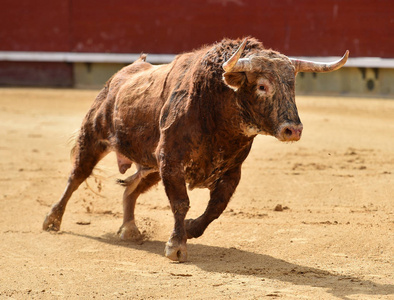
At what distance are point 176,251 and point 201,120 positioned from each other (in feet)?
2.38

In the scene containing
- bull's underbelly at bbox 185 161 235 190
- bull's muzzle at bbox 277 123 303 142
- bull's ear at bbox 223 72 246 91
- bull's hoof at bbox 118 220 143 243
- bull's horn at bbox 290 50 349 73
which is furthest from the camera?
bull's hoof at bbox 118 220 143 243

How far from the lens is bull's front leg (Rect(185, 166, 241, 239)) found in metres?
4.15

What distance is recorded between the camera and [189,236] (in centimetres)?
413

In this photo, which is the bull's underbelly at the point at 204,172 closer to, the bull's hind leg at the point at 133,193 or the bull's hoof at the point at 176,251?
the bull's hoof at the point at 176,251

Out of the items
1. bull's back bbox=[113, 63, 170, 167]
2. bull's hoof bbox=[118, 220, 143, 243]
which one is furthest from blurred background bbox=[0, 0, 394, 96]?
bull's hoof bbox=[118, 220, 143, 243]

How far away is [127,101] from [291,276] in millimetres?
1685

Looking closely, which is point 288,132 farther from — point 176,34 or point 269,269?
point 176,34

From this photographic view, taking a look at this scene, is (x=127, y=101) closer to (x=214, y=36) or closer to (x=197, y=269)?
(x=197, y=269)

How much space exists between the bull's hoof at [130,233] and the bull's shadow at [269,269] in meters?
0.10

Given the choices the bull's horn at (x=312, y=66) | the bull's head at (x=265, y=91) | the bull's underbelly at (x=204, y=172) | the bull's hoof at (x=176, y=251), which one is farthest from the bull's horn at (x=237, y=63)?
the bull's hoof at (x=176, y=251)

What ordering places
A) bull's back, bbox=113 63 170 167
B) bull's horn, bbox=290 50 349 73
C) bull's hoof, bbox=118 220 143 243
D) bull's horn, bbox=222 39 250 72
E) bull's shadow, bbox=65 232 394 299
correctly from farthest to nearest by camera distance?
bull's hoof, bbox=118 220 143 243 → bull's back, bbox=113 63 170 167 → bull's horn, bbox=290 50 349 73 → bull's horn, bbox=222 39 250 72 → bull's shadow, bbox=65 232 394 299

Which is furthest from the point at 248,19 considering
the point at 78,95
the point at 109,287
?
the point at 109,287

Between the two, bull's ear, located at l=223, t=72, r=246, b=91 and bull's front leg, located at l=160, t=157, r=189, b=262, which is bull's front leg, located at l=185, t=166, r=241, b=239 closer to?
bull's front leg, located at l=160, t=157, r=189, b=262

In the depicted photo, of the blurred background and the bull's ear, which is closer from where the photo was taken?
the bull's ear
